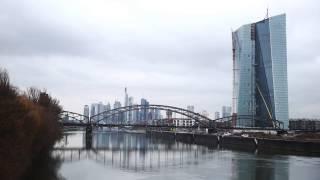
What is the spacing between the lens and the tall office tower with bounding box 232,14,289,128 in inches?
6417

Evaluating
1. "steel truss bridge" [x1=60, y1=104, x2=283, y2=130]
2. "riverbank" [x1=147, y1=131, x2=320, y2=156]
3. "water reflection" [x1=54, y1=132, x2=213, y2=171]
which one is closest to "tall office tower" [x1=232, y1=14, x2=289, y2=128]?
"steel truss bridge" [x1=60, y1=104, x2=283, y2=130]

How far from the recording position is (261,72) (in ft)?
545

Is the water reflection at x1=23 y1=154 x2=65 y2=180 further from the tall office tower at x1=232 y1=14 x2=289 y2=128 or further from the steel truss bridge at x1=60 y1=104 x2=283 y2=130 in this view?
the tall office tower at x1=232 y1=14 x2=289 y2=128

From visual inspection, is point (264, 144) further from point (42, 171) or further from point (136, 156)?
point (42, 171)

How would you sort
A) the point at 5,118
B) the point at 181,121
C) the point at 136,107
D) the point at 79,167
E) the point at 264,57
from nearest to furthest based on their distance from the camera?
the point at 5,118 → the point at 79,167 → the point at 136,107 → the point at 264,57 → the point at 181,121

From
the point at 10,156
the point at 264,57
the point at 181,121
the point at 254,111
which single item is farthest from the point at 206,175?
the point at 181,121

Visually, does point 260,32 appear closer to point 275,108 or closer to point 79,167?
point 275,108

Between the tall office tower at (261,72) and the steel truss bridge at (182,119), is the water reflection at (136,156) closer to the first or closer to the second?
the steel truss bridge at (182,119)

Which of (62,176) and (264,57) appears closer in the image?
(62,176)

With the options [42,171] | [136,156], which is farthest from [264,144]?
[42,171]

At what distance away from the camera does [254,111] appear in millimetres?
178250

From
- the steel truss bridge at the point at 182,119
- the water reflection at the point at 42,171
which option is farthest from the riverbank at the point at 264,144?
the water reflection at the point at 42,171

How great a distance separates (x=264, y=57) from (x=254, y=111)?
22.4 metres

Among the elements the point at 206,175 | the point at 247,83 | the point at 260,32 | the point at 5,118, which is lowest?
the point at 206,175
